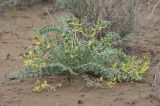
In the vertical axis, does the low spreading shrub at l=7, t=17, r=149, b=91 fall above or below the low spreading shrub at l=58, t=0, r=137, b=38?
below

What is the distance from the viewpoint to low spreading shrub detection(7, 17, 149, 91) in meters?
4.12

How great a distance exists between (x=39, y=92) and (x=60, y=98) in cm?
23

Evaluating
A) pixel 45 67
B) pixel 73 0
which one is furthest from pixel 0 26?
pixel 45 67

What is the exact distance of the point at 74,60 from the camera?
4.17 metres

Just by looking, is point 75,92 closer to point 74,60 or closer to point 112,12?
point 74,60

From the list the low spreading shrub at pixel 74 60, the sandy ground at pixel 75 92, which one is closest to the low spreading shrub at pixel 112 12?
the sandy ground at pixel 75 92

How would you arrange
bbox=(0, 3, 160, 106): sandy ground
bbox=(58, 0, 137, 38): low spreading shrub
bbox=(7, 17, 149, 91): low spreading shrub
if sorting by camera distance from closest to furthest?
bbox=(0, 3, 160, 106): sandy ground, bbox=(7, 17, 149, 91): low spreading shrub, bbox=(58, 0, 137, 38): low spreading shrub

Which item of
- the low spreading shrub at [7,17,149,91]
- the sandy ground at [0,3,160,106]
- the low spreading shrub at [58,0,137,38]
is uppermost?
the low spreading shrub at [58,0,137,38]

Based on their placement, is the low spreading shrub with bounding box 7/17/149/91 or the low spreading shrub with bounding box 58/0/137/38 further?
the low spreading shrub with bounding box 58/0/137/38

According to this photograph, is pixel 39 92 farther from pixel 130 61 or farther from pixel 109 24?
pixel 109 24

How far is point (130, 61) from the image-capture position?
428 centimetres

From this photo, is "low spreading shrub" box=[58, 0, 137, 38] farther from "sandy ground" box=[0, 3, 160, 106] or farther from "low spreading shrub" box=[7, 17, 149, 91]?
"low spreading shrub" box=[7, 17, 149, 91]

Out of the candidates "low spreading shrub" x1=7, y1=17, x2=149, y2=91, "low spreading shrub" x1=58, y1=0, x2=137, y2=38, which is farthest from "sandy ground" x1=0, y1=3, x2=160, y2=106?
"low spreading shrub" x1=58, y1=0, x2=137, y2=38

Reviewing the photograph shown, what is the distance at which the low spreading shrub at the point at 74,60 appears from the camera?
4.12 meters
